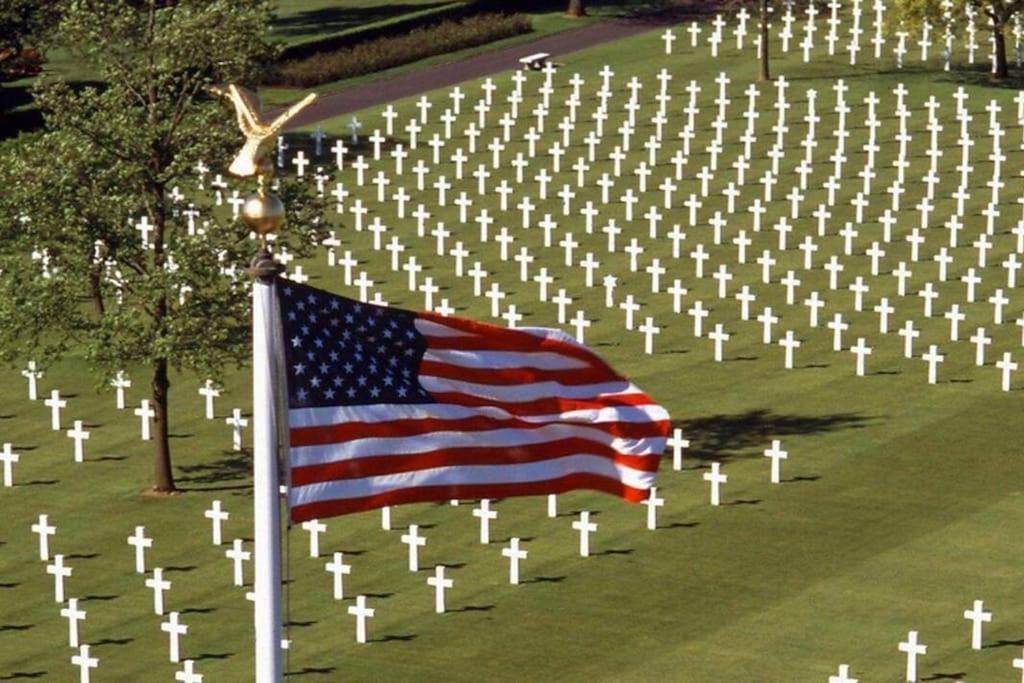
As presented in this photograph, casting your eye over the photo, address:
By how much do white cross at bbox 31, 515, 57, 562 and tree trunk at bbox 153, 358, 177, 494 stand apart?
325 centimetres

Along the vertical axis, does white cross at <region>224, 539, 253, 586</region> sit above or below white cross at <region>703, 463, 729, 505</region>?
below

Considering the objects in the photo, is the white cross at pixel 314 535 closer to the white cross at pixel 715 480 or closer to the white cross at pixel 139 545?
the white cross at pixel 139 545

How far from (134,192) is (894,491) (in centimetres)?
1416

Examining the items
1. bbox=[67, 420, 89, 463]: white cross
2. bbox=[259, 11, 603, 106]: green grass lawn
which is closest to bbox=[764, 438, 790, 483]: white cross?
bbox=[67, 420, 89, 463]: white cross

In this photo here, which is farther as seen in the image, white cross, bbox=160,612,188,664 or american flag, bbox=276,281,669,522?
white cross, bbox=160,612,188,664

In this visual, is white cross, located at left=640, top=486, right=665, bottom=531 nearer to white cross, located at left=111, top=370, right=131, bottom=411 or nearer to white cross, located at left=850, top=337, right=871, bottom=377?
white cross, located at left=850, top=337, right=871, bottom=377

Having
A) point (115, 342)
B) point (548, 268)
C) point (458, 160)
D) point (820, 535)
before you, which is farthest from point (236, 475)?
point (458, 160)

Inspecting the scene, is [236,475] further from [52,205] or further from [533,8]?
[533,8]

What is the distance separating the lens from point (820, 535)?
46.8m

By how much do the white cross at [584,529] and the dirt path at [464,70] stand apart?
113 feet

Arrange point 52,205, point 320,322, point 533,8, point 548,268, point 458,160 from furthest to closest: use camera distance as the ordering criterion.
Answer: point 533,8
point 458,160
point 548,268
point 52,205
point 320,322

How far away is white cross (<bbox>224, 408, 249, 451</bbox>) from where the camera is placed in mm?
53188

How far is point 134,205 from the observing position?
5078cm

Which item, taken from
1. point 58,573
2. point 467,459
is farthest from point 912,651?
point 467,459
